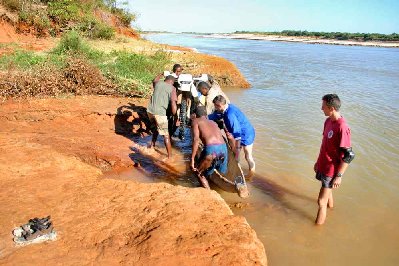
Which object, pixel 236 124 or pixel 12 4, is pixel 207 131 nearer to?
pixel 236 124

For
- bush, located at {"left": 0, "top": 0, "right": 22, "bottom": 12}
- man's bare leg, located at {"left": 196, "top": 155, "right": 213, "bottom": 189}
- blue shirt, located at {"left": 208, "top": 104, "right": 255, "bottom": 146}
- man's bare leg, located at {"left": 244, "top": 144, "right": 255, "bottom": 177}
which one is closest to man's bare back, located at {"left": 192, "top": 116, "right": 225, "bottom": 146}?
man's bare leg, located at {"left": 196, "top": 155, "right": 213, "bottom": 189}

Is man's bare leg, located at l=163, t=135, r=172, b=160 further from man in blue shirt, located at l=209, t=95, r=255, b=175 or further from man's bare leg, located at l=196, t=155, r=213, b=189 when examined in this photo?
man's bare leg, located at l=196, t=155, r=213, b=189

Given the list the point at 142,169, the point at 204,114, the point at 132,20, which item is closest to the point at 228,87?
the point at 142,169

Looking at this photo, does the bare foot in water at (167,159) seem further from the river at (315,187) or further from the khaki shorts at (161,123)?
the river at (315,187)

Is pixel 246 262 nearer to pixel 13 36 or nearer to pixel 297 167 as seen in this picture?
pixel 297 167

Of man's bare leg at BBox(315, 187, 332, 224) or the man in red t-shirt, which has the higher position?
the man in red t-shirt

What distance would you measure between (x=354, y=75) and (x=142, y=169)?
18.3m

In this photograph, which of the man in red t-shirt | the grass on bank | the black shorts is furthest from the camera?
the grass on bank

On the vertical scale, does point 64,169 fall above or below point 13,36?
below

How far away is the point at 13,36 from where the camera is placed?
1812 cm

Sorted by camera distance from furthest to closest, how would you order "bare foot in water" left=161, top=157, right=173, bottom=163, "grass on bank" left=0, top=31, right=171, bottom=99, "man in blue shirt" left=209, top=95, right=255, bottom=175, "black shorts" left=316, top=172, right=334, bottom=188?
"grass on bank" left=0, top=31, right=171, bottom=99, "bare foot in water" left=161, top=157, right=173, bottom=163, "man in blue shirt" left=209, top=95, right=255, bottom=175, "black shorts" left=316, top=172, right=334, bottom=188

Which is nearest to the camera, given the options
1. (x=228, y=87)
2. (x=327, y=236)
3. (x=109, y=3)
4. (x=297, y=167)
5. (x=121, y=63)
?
(x=327, y=236)

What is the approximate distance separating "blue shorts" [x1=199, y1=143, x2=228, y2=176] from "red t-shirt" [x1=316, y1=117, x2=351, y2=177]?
4.30 ft

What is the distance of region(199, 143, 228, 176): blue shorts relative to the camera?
483 centimetres
